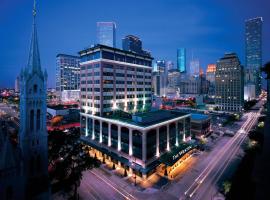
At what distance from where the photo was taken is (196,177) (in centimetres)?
4075

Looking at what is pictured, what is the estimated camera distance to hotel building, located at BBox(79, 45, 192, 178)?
43375mm

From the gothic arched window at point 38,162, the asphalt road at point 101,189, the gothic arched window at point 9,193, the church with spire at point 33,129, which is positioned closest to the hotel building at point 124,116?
the asphalt road at point 101,189

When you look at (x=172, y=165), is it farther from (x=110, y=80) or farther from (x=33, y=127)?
(x=110, y=80)

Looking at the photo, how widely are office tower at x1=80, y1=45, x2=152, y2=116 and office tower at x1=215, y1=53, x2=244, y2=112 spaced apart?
339 ft

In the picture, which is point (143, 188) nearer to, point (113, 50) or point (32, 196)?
point (32, 196)

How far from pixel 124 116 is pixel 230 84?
416 feet

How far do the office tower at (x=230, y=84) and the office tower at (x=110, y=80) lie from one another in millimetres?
103304

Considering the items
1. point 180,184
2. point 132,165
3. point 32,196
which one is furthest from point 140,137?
point 32,196

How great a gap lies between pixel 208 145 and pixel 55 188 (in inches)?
2223

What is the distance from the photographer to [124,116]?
57.7m

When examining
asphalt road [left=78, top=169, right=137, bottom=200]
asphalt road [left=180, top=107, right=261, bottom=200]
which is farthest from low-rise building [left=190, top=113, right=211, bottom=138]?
asphalt road [left=78, top=169, right=137, bottom=200]

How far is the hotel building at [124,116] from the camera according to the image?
43375 millimetres

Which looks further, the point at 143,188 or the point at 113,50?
the point at 113,50

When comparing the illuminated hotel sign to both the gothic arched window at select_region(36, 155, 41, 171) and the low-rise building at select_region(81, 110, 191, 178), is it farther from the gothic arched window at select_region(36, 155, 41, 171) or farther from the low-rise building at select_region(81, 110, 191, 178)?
the gothic arched window at select_region(36, 155, 41, 171)
